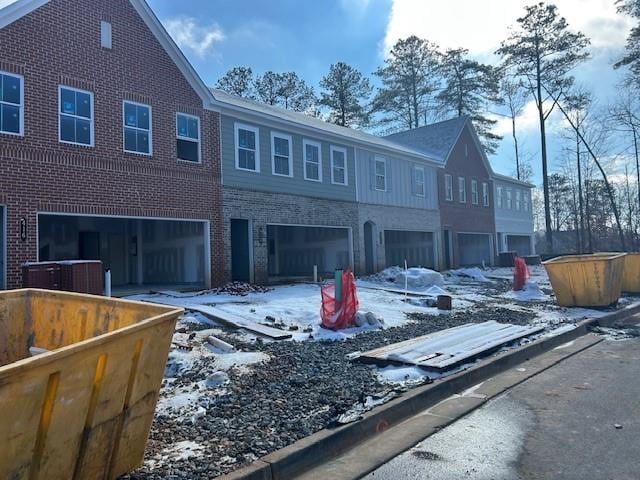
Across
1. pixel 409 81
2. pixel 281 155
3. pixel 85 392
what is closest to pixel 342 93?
pixel 409 81

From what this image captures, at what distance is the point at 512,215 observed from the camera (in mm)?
37281

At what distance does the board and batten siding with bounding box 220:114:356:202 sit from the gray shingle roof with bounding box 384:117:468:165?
28.3 ft

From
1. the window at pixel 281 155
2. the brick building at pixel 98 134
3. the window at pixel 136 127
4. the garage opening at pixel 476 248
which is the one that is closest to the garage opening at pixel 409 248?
the garage opening at pixel 476 248

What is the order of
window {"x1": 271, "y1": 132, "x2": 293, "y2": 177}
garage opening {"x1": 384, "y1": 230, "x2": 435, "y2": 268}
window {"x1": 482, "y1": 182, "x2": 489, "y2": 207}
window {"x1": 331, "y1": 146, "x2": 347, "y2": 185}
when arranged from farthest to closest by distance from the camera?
1. window {"x1": 482, "y1": 182, "x2": 489, "y2": 207}
2. garage opening {"x1": 384, "y1": 230, "x2": 435, "y2": 268}
3. window {"x1": 331, "y1": 146, "x2": 347, "y2": 185}
4. window {"x1": 271, "y1": 132, "x2": 293, "y2": 177}

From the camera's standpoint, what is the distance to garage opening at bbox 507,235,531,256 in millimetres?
39891

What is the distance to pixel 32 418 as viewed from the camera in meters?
2.66

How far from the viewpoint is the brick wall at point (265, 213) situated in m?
16.6

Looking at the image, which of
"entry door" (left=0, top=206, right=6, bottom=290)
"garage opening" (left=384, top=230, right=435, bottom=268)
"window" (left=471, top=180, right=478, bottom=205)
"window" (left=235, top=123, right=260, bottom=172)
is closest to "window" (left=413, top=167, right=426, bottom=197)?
"garage opening" (left=384, top=230, right=435, bottom=268)

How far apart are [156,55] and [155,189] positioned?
401cm

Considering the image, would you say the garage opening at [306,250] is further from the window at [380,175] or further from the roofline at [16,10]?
the roofline at [16,10]

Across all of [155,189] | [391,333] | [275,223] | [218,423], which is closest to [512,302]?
[391,333]

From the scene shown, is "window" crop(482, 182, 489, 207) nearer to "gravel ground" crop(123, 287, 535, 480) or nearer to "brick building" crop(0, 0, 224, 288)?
"brick building" crop(0, 0, 224, 288)

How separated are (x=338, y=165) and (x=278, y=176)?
3834mm

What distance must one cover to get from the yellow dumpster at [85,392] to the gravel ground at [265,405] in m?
0.48
